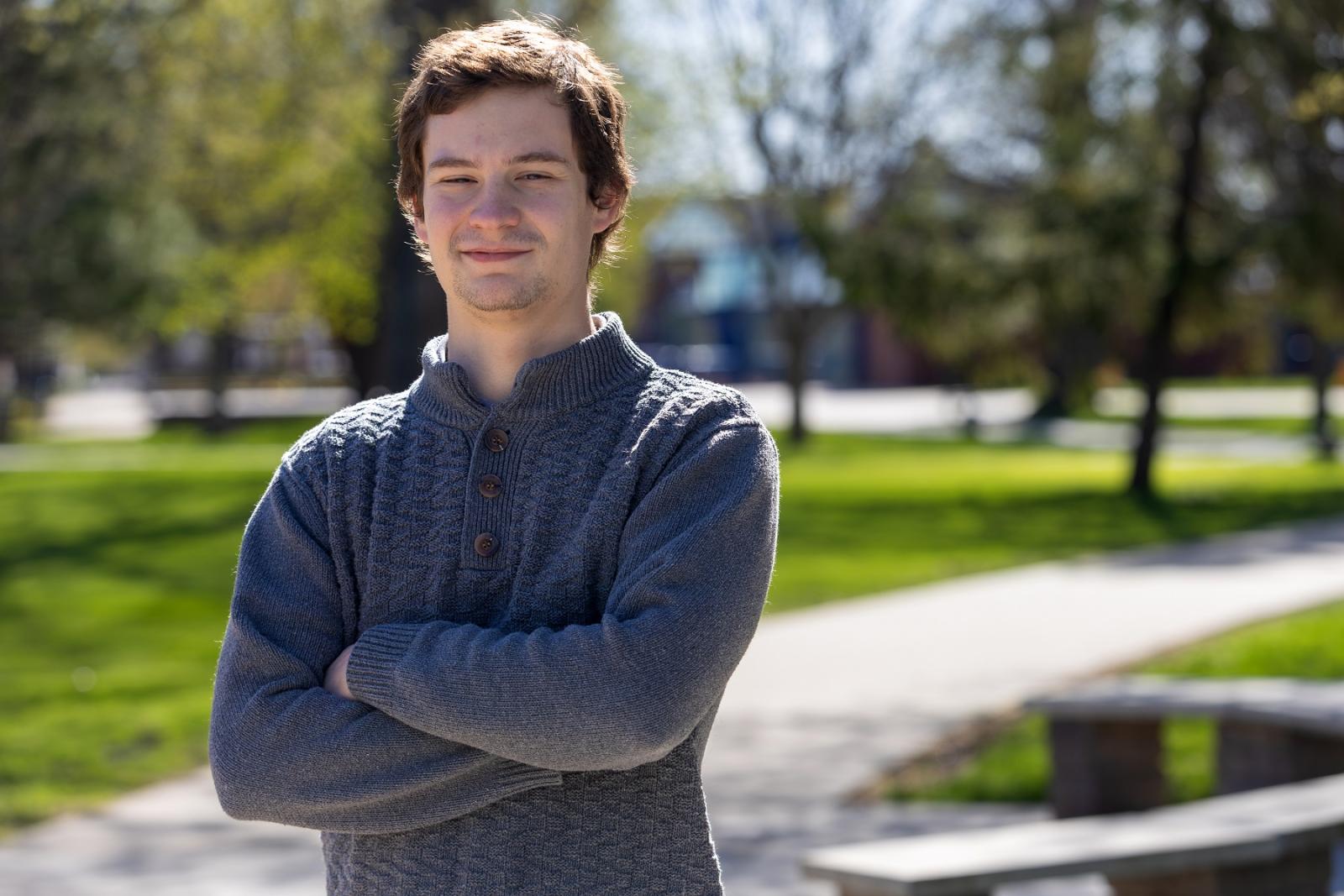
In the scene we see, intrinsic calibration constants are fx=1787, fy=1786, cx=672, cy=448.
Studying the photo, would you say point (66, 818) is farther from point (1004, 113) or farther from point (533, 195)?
point (1004, 113)

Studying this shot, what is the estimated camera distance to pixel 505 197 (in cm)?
226

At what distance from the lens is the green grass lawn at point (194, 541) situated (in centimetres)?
884

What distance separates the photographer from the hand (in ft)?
7.35

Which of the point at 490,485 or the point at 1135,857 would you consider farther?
the point at 1135,857

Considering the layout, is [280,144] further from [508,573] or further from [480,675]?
[480,675]

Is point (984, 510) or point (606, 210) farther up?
point (606, 210)

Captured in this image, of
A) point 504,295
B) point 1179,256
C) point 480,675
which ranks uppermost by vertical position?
point 504,295

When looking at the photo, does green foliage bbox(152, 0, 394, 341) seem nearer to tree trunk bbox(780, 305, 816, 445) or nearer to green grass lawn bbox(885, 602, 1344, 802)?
A: tree trunk bbox(780, 305, 816, 445)

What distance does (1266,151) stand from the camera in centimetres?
2103

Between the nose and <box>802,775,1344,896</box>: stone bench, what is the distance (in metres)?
2.25

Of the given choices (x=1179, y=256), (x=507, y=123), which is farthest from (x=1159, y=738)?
(x=1179, y=256)

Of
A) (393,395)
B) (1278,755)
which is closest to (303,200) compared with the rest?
(1278,755)

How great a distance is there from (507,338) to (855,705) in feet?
23.8

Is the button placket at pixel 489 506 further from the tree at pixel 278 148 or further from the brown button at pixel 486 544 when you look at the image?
the tree at pixel 278 148
